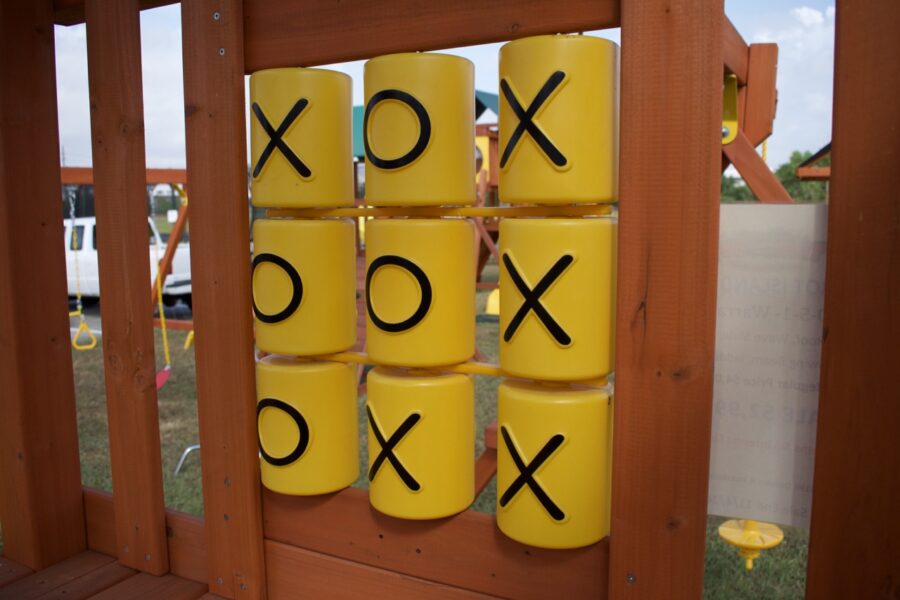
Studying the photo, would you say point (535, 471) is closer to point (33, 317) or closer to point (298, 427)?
point (298, 427)

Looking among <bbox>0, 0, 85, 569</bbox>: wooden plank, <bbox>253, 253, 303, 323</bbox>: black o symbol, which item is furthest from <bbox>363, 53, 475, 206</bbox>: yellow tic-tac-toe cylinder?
<bbox>0, 0, 85, 569</bbox>: wooden plank

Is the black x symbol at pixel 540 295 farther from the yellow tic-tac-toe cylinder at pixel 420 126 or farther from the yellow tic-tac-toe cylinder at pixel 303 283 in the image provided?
the yellow tic-tac-toe cylinder at pixel 303 283

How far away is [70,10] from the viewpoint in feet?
6.29

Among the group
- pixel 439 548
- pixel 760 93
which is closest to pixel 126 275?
pixel 439 548

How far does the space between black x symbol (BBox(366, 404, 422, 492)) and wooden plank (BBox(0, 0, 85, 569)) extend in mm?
984

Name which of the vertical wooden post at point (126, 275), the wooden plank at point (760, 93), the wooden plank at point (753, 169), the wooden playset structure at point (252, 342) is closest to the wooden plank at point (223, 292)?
the wooden playset structure at point (252, 342)

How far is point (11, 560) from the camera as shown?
203 centimetres

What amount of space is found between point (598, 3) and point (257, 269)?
2.87ft

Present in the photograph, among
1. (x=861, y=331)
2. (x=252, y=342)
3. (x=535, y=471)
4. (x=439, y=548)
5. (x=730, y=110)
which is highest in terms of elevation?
(x=730, y=110)

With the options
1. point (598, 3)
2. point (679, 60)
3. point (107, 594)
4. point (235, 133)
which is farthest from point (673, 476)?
point (107, 594)

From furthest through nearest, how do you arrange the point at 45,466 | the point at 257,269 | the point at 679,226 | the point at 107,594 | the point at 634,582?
the point at 45,466 < the point at 107,594 < the point at 257,269 < the point at 634,582 < the point at 679,226

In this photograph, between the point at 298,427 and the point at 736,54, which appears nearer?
the point at 298,427

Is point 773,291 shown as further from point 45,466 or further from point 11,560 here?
point 11,560

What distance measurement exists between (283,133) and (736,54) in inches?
70.9
